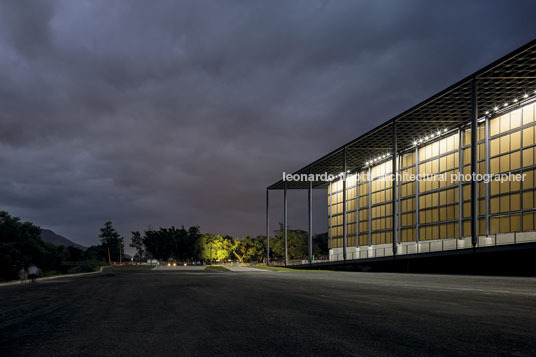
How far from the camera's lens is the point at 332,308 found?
1025 cm

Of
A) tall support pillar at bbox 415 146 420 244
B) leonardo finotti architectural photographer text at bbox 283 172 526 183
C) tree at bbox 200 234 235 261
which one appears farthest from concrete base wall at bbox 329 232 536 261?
tree at bbox 200 234 235 261

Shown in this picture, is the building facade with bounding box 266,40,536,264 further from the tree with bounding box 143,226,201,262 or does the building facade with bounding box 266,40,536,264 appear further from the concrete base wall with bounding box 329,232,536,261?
the tree with bounding box 143,226,201,262

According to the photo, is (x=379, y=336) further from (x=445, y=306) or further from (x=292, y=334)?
(x=445, y=306)

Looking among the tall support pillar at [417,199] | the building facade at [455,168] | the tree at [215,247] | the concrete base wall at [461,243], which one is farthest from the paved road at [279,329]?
the tree at [215,247]

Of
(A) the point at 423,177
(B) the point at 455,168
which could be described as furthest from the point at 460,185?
(A) the point at 423,177

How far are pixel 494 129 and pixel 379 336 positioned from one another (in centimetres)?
4622

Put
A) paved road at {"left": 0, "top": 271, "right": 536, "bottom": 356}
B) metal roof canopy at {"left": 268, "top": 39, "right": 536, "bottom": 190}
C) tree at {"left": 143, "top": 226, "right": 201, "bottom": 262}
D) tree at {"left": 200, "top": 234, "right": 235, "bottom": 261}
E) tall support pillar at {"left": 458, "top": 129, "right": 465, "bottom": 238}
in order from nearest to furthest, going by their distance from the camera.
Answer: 1. paved road at {"left": 0, "top": 271, "right": 536, "bottom": 356}
2. metal roof canopy at {"left": 268, "top": 39, "right": 536, "bottom": 190}
3. tall support pillar at {"left": 458, "top": 129, "right": 465, "bottom": 238}
4. tree at {"left": 200, "top": 234, "right": 235, "bottom": 261}
5. tree at {"left": 143, "top": 226, "right": 201, "bottom": 262}

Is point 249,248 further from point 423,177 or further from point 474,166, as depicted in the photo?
point 474,166

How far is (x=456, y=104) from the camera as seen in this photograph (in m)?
43.8

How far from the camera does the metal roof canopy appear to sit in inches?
1366

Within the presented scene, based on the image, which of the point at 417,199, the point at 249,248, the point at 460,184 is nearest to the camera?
the point at 460,184

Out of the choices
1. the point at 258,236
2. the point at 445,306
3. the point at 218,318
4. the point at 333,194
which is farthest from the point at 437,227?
the point at 258,236

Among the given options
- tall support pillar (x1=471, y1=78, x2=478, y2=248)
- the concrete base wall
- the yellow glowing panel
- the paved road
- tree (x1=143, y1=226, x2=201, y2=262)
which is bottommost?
tree (x1=143, y1=226, x2=201, y2=262)

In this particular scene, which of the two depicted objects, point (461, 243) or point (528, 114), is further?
point (461, 243)
